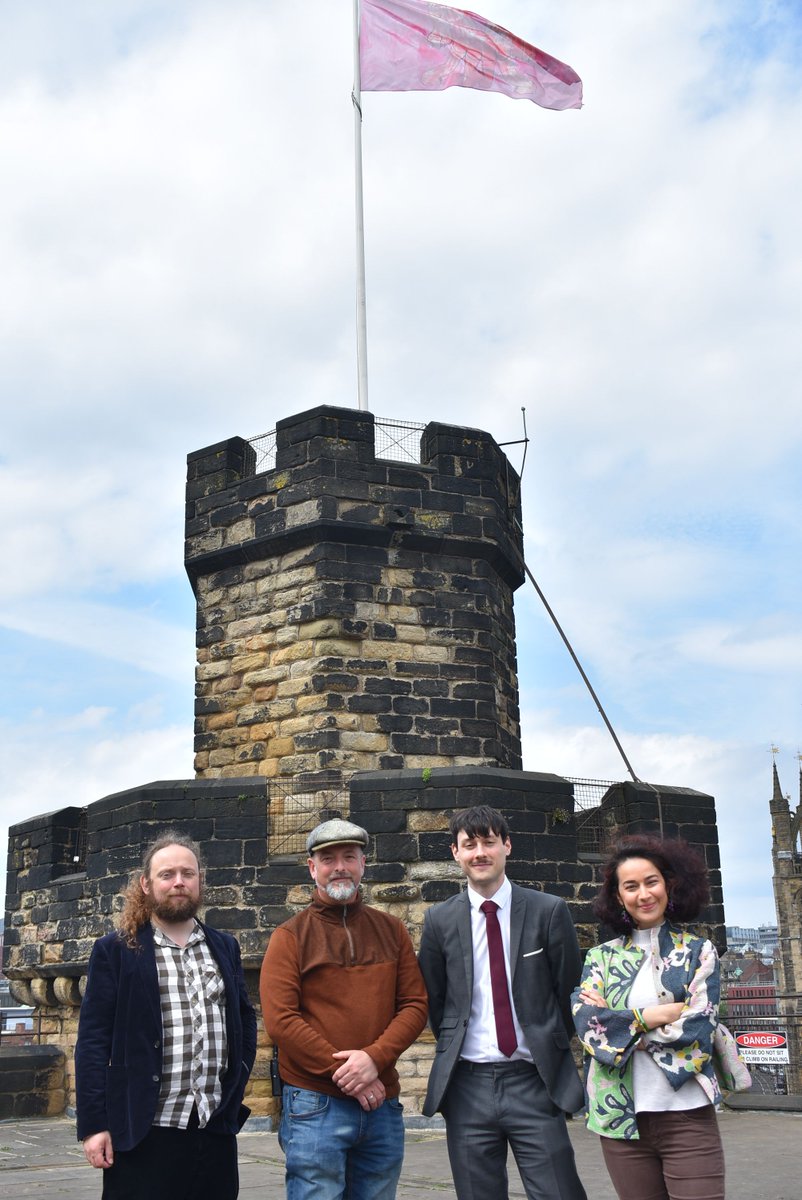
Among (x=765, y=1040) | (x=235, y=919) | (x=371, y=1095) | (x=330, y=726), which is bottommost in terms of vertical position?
(x=765, y=1040)

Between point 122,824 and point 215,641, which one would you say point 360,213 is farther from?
point 122,824

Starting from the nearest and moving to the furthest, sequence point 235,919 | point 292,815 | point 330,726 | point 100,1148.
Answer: point 100,1148 < point 235,919 < point 292,815 < point 330,726

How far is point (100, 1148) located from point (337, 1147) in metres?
0.73

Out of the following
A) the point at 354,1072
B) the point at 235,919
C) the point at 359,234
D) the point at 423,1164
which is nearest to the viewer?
the point at 354,1072

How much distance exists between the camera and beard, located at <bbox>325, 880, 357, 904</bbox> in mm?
3789

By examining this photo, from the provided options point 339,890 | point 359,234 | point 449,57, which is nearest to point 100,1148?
point 339,890

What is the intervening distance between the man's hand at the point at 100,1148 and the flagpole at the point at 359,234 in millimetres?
9115

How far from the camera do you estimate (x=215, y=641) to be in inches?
429

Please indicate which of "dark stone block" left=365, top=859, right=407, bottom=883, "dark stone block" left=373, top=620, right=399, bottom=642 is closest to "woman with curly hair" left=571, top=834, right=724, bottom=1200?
"dark stone block" left=365, top=859, right=407, bottom=883

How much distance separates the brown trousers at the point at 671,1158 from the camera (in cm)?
323

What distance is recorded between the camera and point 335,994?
12.2ft

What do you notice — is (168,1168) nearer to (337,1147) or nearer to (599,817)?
(337,1147)

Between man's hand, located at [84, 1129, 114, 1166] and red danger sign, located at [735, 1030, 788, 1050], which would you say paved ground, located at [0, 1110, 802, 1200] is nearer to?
red danger sign, located at [735, 1030, 788, 1050]

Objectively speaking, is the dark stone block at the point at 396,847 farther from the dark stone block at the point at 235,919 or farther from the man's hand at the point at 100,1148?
the man's hand at the point at 100,1148
